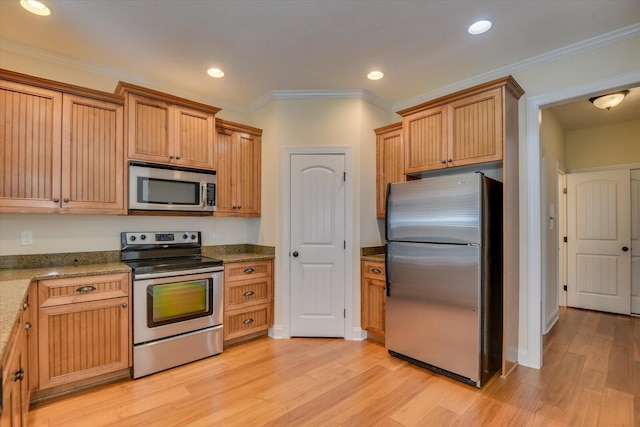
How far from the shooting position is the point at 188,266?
2818mm

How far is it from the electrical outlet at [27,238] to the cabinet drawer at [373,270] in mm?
2969

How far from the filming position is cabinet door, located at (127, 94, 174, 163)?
272cm

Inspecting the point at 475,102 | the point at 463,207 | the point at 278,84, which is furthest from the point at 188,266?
the point at 475,102

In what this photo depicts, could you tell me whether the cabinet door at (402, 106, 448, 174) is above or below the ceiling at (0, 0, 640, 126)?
below

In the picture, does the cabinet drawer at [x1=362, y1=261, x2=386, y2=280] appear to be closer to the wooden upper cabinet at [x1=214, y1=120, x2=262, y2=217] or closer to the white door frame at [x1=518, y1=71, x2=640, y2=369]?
the white door frame at [x1=518, y1=71, x2=640, y2=369]

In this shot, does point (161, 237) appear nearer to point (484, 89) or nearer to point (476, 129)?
point (476, 129)

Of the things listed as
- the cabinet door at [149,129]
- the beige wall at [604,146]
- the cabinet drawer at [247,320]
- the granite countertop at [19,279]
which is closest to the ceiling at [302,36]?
the cabinet door at [149,129]

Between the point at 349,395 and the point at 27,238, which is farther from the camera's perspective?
the point at 27,238

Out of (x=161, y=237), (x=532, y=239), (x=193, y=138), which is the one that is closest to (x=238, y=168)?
(x=193, y=138)

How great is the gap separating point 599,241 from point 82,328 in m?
6.15

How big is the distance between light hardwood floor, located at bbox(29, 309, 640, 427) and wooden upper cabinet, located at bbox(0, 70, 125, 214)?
1485 mm

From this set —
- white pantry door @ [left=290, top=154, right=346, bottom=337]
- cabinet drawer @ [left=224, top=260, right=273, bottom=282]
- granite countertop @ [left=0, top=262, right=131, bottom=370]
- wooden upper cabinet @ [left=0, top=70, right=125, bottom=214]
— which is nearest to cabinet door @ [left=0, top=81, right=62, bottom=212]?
wooden upper cabinet @ [left=0, top=70, right=125, bottom=214]

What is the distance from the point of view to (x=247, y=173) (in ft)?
11.8

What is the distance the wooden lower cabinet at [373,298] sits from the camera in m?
3.21
